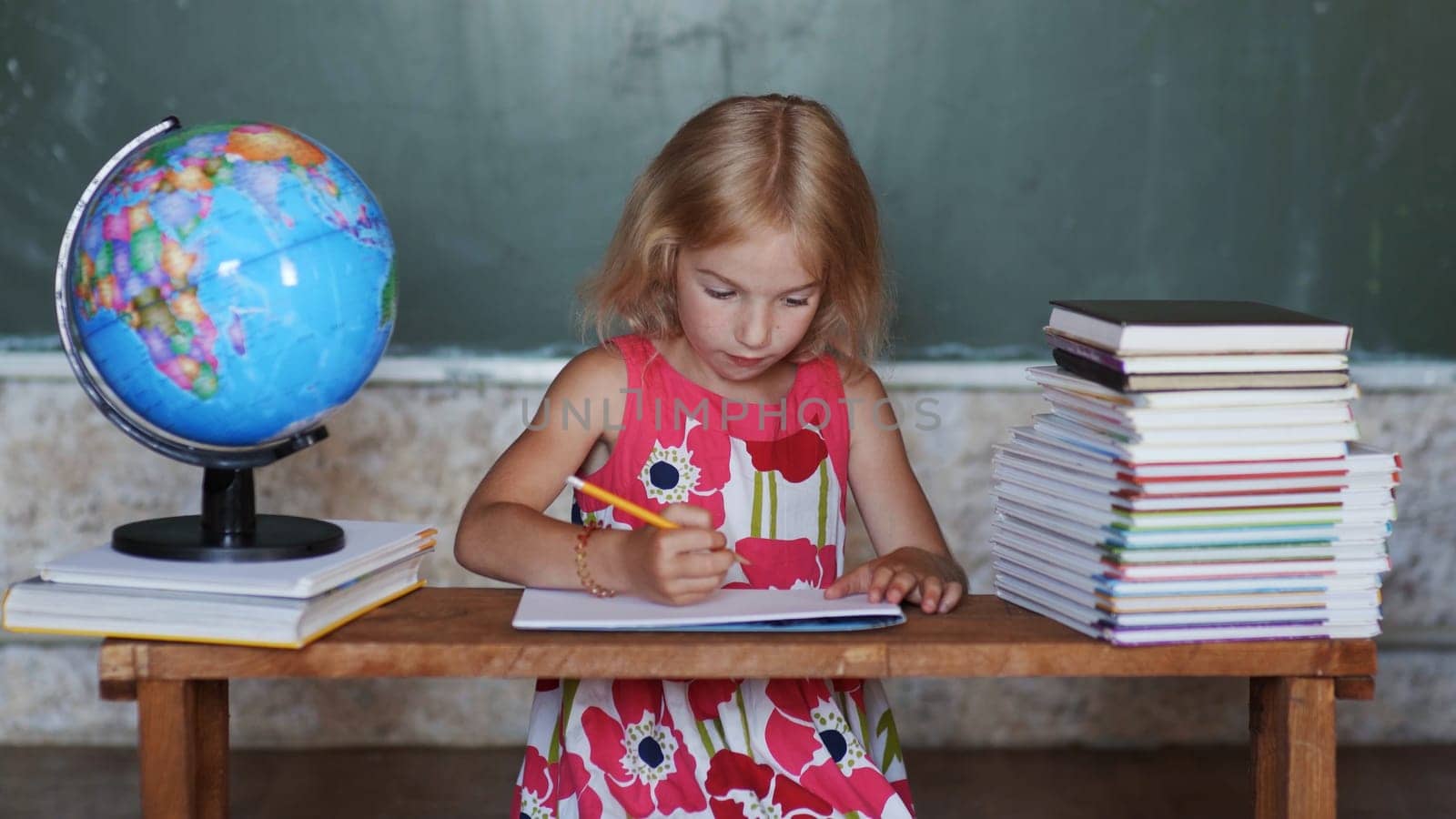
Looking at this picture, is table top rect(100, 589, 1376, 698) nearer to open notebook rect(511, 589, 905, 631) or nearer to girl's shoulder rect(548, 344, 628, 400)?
open notebook rect(511, 589, 905, 631)

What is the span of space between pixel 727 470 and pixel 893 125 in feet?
3.88

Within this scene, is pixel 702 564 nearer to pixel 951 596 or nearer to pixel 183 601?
pixel 951 596

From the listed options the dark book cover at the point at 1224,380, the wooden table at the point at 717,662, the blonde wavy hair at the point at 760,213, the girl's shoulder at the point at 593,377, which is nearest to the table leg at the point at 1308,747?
the wooden table at the point at 717,662

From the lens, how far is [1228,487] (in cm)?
160

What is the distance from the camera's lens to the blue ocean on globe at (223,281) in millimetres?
1593

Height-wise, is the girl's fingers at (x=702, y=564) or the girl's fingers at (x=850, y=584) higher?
the girl's fingers at (x=702, y=564)

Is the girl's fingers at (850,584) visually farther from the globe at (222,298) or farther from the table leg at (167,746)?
the table leg at (167,746)

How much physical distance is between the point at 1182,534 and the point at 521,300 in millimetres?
1863

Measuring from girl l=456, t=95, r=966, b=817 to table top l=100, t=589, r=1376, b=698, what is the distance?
0.40ft

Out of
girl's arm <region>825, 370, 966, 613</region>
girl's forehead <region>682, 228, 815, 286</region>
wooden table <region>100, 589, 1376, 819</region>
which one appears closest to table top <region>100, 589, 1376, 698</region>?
wooden table <region>100, 589, 1376, 819</region>

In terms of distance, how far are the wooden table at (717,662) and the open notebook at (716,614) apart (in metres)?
0.02

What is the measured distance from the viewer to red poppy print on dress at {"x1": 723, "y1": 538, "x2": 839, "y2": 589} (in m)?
2.25

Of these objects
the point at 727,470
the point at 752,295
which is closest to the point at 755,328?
the point at 752,295

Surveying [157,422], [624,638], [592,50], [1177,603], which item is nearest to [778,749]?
[624,638]
